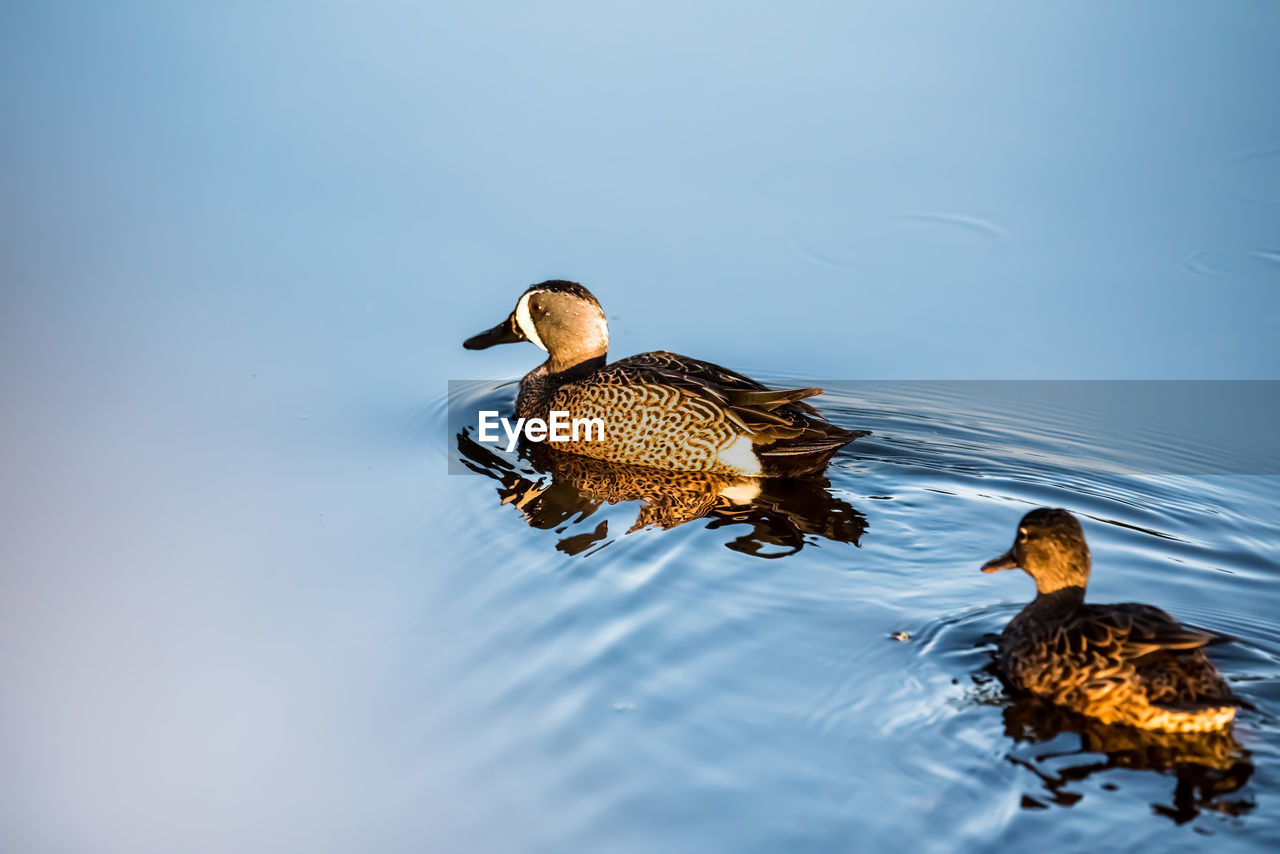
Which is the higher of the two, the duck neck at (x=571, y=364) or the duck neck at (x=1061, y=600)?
the duck neck at (x=571, y=364)

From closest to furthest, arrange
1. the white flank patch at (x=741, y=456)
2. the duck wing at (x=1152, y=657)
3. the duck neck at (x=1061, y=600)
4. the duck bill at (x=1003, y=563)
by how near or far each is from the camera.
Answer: the duck wing at (x=1152, y=657)
the duck neck at (x=1061, y=600)
the duck bill at (x=1003, y=563)
the white flank patch at (x=741, y=456)

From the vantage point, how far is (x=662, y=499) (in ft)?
24.6

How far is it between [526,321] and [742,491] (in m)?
2.06

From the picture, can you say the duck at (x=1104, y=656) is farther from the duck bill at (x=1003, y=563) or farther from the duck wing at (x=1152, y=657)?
the duck bill at (x=1003, y=563)

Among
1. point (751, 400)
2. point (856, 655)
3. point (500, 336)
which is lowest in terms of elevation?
point (856, 655)

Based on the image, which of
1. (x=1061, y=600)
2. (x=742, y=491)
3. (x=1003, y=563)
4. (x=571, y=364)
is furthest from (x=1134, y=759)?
(x=571, y=364)

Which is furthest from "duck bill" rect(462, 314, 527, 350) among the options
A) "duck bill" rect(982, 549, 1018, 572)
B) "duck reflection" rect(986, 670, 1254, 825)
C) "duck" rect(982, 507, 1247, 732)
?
"duck reflection" rect(986, 670, 1254, 825)

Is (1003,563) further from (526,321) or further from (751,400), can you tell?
(526,321)

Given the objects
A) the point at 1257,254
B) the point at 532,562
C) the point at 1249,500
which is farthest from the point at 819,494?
the point at 1257,254

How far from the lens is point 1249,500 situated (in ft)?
24.1

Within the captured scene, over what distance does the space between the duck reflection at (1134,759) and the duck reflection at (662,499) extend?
6.21 ft

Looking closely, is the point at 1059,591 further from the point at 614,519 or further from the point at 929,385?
the point at 929,385

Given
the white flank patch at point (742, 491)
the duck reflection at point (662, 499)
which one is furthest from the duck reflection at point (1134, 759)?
the white flank patch at point (742, 491)

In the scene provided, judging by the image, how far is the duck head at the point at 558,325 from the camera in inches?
334
